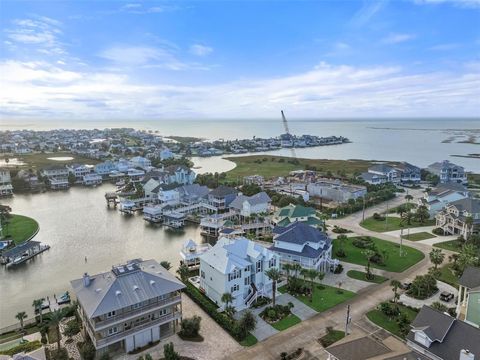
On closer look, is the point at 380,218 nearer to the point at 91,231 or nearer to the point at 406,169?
the point at 406,169

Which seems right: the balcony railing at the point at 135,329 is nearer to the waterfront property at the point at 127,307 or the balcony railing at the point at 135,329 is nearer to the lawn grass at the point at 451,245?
the waterfront property at the point at 127,307

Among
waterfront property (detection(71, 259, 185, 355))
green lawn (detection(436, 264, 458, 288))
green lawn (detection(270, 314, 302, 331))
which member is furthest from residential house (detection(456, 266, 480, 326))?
waterfront property (detection(71, 259, 185, 355))

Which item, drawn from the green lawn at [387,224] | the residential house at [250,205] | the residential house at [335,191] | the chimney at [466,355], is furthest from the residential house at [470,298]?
the residential house at [335,191]

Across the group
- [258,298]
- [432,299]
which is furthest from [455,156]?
[258,298]

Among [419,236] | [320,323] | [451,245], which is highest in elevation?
[419,236]

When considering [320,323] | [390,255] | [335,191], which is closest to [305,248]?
[320,323]

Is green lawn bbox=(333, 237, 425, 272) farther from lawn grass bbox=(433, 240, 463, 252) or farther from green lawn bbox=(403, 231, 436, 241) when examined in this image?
lawn grass bbox=(433, 240, 463, 252)

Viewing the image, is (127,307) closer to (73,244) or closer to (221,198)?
(73,244)
